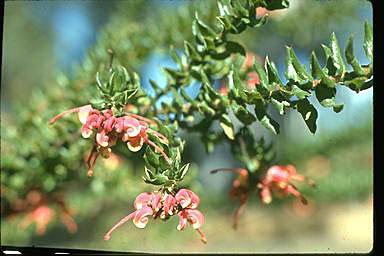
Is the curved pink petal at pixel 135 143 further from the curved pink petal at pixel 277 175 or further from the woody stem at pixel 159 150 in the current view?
the curved pink petal at pixel 277 175

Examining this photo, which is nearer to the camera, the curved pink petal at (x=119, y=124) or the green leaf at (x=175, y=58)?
the curved pink petal at (x=119, y=124)

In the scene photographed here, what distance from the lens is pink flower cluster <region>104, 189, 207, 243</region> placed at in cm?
31

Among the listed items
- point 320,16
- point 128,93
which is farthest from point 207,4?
point 320,16

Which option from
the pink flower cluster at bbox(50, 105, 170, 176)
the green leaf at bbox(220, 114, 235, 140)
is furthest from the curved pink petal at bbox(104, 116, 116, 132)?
the green leaf at bbox(220, 114, 235, 140)

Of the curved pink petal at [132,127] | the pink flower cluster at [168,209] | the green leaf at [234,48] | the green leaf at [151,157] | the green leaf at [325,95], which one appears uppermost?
the green leaf at [234,48]

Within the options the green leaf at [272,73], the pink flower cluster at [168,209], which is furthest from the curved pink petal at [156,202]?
the green leaf at [272,73]

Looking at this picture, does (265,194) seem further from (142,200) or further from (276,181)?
(142,200)

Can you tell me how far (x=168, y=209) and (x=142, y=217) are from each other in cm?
2

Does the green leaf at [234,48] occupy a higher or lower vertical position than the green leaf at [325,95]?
higher

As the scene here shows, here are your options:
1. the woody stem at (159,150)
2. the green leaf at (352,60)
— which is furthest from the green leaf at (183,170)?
the green leaf at (352,60)

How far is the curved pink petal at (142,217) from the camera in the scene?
1.02 feet

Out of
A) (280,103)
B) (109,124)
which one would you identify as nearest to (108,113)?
(109,124)

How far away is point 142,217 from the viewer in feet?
1.02

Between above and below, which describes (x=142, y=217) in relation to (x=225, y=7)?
below
